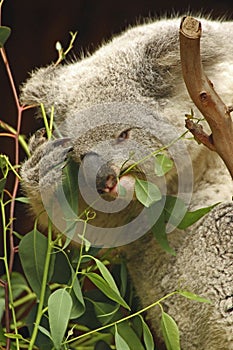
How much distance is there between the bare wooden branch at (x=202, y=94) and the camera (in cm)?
143

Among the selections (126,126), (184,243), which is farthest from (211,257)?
(126,126)

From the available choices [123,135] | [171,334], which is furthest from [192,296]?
[123,135]

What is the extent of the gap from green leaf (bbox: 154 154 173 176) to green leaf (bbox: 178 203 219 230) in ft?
0.48

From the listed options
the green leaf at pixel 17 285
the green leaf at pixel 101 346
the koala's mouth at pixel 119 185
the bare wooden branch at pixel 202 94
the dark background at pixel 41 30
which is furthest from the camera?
the dark background at pixel 41 30

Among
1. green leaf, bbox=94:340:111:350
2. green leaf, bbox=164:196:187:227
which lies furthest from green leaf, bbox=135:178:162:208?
green leaf, bbox=94:340:111:350

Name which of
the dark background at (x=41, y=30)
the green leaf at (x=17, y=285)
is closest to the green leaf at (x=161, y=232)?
the green leaf at (x=17, y=285)

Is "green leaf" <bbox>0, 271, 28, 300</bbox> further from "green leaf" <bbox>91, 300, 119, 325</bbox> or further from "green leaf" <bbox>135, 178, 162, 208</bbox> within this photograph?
"green leaf" <bbox>135, 178, 162, 208</bbox>

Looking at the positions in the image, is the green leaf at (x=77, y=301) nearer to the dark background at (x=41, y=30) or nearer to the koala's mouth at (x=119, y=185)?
the koala's mouth at (x=119, y=185)

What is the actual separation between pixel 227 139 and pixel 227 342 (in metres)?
0.52

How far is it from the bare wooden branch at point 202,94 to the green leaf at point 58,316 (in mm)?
446

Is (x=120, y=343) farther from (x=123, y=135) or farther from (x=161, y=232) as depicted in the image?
(x=123, y=135)

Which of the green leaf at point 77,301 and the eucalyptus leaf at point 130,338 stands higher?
the green leaf at point 77,301

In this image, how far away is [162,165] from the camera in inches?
67.0

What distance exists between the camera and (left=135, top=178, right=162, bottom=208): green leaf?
1.67m
